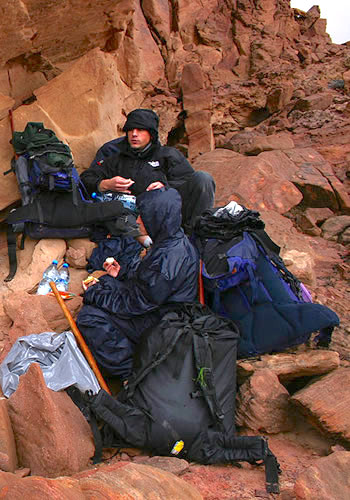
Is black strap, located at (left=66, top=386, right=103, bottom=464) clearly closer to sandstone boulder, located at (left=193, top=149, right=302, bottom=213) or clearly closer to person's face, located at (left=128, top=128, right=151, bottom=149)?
person's face, located at (left=128, top=128, right=151, bottom=149)

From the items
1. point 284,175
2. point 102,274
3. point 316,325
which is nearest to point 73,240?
point 102,274

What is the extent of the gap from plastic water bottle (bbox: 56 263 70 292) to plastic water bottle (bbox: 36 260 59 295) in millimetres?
43

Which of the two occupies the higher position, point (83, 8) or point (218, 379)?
point (83, 8)

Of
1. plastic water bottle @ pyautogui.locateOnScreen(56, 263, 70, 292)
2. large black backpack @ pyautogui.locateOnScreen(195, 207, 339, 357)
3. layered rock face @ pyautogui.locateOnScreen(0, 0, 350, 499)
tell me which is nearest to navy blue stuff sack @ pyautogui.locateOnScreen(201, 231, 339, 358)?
large black backpack @ pyautogui.locateOnScreen(195, 207, 339, 357)

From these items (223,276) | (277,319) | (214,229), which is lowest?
(277,319)

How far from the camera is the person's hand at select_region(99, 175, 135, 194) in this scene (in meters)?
4.39

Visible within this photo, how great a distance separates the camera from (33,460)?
2.46 metres

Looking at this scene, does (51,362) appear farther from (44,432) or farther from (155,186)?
(155,186)

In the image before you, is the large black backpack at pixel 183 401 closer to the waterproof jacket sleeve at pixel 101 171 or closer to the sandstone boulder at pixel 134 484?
the sandstone boulder at pixel 134 484

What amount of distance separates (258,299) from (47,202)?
2.29 m

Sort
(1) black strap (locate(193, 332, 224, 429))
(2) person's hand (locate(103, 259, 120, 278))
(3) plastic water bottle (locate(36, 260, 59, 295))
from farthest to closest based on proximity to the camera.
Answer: (3) plastic water bottle (locate(36, 260, 59, 295))
(2) person's hand (locate(103, 259, 120, 278))
(1) black strap (locate(193, 332, 224, 429))

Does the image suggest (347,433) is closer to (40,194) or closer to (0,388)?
(0,388)

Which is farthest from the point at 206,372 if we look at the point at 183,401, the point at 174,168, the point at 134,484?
the point at 174,168

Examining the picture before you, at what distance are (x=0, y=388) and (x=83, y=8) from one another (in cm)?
401
